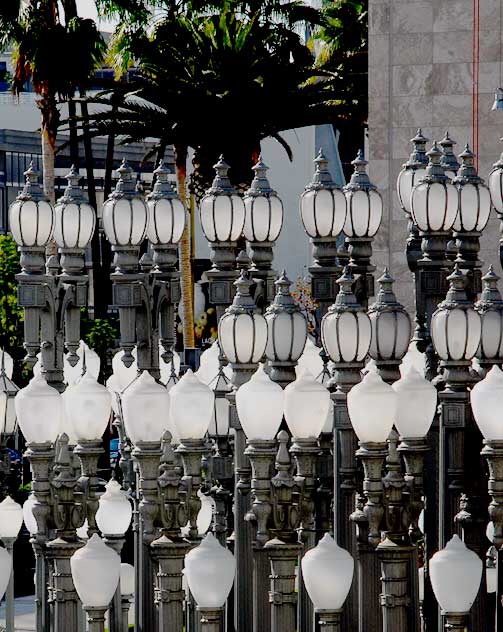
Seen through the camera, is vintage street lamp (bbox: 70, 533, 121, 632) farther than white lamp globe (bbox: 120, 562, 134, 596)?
No

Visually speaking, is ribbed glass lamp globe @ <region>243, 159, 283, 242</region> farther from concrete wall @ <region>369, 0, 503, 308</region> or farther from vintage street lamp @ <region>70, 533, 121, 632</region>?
concrete wall @ <region>369, 0, 503, 308</region>

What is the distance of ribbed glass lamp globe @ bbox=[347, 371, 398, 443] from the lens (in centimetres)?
1025

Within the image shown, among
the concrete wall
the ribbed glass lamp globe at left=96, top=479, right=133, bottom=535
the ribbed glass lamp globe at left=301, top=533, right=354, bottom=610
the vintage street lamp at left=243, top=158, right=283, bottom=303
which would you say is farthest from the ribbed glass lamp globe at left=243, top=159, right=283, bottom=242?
the concrete wall

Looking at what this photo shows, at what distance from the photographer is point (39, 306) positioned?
12.1 meters

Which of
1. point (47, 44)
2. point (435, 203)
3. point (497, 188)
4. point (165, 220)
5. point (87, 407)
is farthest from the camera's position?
point (47, 44)

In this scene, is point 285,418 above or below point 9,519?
above

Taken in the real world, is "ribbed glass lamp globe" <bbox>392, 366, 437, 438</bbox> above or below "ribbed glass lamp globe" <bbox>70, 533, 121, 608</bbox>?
above

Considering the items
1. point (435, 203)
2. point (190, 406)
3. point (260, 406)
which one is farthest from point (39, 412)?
point (435, 203)

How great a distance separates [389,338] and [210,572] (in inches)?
68.8

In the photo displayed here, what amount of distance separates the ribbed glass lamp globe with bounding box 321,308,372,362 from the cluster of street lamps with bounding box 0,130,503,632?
0.5 inches

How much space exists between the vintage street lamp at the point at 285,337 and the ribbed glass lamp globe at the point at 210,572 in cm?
121

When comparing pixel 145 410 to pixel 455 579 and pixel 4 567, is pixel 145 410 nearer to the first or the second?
pixel 4 567

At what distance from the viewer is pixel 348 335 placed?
1083 cm

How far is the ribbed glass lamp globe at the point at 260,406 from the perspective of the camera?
10430 mm
